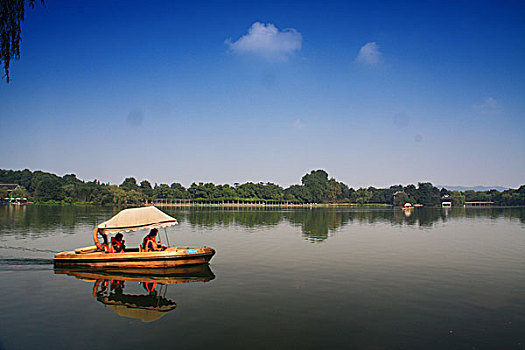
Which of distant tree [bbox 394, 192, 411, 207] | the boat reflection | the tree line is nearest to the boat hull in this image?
the boat reflection

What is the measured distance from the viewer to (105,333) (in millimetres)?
11094

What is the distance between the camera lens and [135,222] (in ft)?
66.5

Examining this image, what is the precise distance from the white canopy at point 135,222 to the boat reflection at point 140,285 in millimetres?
2160

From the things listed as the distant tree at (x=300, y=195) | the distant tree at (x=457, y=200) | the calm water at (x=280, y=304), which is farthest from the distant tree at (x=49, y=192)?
→ the distant tree at (x=457, y=200)

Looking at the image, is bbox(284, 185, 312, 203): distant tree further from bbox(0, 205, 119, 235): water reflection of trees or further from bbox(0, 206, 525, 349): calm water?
bbox(0, 206, 525, 349): calm water

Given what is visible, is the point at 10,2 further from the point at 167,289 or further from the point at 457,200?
the point at 457,200

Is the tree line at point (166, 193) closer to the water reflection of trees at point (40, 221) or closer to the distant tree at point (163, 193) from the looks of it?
the distant tree at point (163, 193)

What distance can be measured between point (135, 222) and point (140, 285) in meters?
4.49

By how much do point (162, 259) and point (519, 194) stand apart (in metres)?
184

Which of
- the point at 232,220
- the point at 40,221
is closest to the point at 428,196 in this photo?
the point at 232,220

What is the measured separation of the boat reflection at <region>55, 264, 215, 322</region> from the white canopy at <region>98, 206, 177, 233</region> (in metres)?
2.16

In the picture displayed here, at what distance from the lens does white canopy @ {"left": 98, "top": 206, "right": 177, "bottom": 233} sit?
20109mm

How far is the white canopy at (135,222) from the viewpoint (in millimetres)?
20109

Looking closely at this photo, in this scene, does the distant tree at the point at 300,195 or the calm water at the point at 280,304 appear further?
the distant tree at the point at 300,195
